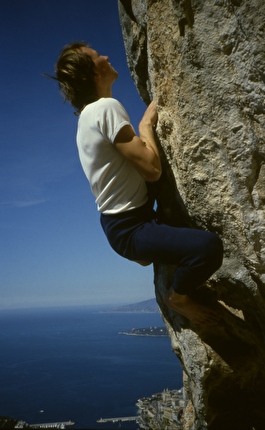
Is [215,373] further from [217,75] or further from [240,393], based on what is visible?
[217,75]

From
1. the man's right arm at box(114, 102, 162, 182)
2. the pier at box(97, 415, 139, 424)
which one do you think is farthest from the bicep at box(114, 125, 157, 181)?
the pier at box(97, 415, 139, 424)

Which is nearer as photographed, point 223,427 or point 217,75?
point 217,75

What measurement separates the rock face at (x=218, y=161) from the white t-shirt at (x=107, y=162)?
0.55 meters

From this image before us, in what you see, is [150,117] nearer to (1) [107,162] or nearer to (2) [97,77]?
(2) [97,77]

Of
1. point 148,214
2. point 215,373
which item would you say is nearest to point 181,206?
point 148,214

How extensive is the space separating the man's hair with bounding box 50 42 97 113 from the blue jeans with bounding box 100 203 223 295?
119cm

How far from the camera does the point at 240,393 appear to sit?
158 inches

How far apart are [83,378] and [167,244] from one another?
65821mm

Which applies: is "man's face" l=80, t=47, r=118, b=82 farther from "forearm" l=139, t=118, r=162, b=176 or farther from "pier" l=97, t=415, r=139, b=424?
"pier" l=97, t=415, r=139, b=424

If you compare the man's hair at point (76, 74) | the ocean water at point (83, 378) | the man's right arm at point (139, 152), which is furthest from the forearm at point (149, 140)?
the ocean water at point (83, 378)

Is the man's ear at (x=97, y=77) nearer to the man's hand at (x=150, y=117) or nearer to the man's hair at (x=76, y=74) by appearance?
the man's hair at (x=76, y=74)

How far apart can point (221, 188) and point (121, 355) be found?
7903 centimetres

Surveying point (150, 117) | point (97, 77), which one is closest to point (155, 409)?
point (150, 117)

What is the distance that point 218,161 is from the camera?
9.36 ft
